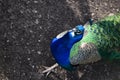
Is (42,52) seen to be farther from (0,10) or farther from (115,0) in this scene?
(115,0)

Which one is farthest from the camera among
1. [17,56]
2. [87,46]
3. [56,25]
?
[56,25]

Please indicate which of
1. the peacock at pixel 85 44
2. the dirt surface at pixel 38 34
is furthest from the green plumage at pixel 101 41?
the dirt surface at pixel 38 34

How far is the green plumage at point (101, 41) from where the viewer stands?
9.54 ft

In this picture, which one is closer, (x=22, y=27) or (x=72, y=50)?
(x=72, y=50)

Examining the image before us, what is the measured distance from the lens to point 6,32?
3264mm

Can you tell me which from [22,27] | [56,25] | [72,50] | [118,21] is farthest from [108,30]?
[22,27]

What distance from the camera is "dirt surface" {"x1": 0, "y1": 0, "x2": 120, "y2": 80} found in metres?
3.15

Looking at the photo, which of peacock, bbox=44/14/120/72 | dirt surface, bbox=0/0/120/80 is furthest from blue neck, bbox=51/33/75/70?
dirt surface, bbox=0/0/120/80

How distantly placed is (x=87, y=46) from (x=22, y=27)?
814 mm

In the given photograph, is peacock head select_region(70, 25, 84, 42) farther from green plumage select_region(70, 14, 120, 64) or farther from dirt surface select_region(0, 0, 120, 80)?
dirt surface select_region(0, 0, 120, 80)

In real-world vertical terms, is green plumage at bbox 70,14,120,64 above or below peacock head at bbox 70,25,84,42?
below

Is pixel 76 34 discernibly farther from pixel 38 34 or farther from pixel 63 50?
pixel 38 34

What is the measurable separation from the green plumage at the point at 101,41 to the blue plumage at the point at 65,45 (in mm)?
44

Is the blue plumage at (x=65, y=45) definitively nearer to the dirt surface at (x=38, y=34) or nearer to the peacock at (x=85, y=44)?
the peacock at (x=85, y=44)
